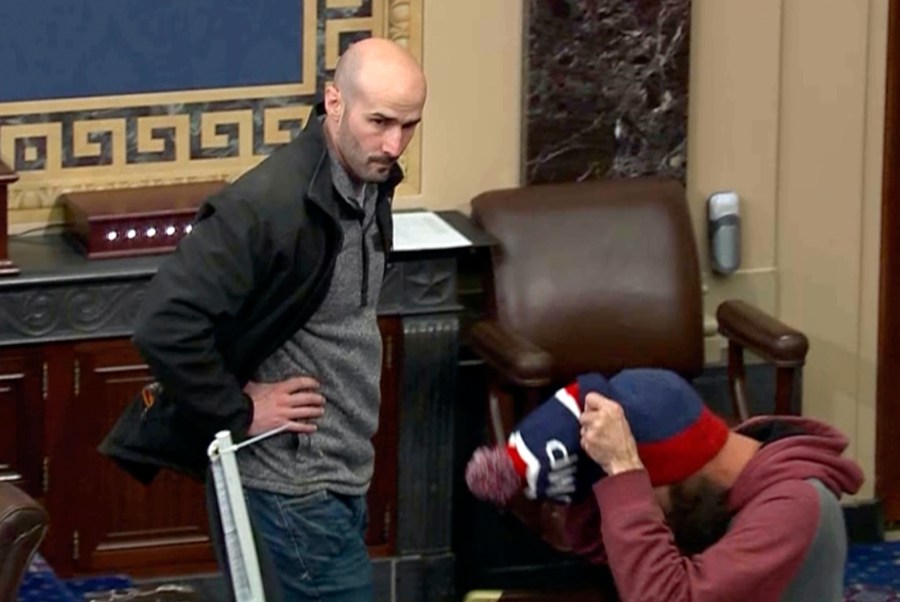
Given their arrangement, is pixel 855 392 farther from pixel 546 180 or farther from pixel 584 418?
pixel 584 418

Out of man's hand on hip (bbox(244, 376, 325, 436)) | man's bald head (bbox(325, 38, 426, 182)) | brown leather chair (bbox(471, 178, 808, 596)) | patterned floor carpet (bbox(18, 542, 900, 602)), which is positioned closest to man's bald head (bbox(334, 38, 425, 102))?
man's bald head (bbox(325, 38, 426, 182))

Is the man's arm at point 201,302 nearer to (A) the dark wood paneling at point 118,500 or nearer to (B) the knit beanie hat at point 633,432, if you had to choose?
(B) the knit beanie hat at point 633,432

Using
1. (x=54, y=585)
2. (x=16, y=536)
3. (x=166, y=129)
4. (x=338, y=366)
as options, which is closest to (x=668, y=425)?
(x=338, y=366)

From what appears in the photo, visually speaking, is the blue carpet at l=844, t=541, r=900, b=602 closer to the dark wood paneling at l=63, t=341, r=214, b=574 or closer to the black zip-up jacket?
the dark wood paneling at l=63, t=341, r=214, b=574

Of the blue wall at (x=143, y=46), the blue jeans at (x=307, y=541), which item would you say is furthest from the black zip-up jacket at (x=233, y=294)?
the blue wall at (x=143, y=46)

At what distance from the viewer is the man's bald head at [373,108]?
11.6 ft

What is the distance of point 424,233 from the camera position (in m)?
4.96

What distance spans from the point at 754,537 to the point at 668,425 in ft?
0.65

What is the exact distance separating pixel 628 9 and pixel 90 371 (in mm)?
1493

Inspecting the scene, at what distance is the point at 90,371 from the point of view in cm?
475

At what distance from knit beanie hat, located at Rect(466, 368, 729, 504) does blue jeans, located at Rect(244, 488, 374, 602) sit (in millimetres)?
477

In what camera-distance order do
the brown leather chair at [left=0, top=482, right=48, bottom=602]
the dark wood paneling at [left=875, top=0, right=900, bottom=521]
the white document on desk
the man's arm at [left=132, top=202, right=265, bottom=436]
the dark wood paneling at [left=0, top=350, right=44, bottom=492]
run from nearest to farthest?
1. the man's arm at [left=132, top=202, right=265, bottom=436]
2. the brown leather chair at [left=0, top=482, right=48, bottom=602]
3. the dark wood paneling at [left=0, top=350, right=44, bottom=492]
4. the white document on desk
5. the dark wood paneling at [left=875, top=0, right=900, bottom=521]

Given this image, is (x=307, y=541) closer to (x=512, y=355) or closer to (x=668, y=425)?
(x=668, y=425)

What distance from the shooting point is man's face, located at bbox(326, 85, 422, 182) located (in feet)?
11.6
